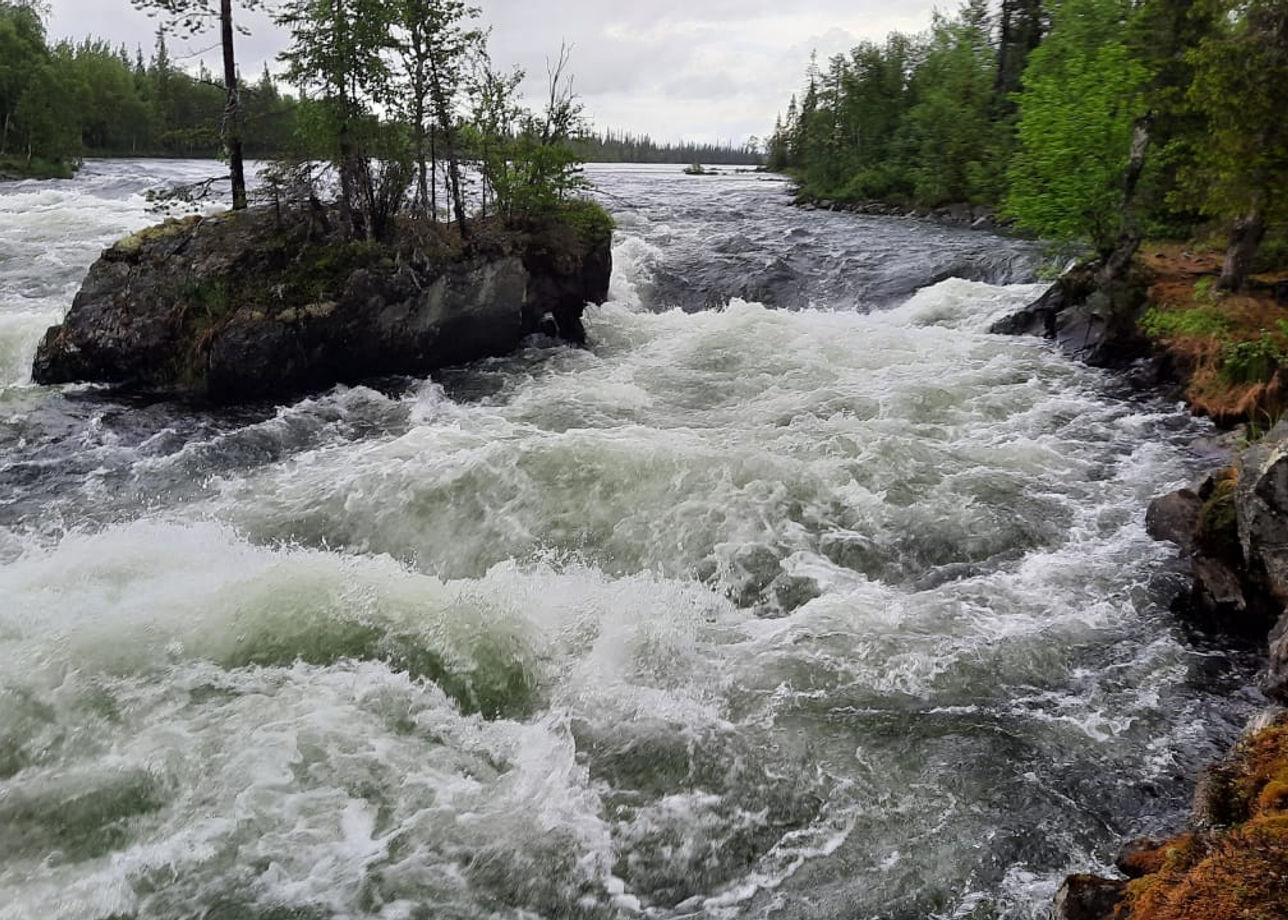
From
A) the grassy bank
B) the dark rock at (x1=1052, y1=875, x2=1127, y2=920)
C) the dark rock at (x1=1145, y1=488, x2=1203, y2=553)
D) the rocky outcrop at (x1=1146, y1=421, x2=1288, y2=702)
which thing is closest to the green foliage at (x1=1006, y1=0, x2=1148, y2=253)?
the dark rock at (x1=1145, y1=488, x2=1203, y2=553)

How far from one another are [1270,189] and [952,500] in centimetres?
887

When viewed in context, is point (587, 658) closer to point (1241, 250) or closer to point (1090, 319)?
point (1090, 319)

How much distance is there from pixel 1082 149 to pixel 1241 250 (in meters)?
5.38

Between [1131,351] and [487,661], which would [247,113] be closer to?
[487,661]

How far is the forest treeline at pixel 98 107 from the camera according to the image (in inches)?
640

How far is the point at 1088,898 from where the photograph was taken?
3.88 m

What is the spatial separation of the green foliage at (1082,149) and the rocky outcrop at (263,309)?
12868mm

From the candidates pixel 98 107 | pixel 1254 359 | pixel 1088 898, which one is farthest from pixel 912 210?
pixel 98 107

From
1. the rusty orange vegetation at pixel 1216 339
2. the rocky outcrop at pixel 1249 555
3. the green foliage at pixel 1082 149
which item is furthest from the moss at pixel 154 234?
the green foliage at pixel 1082 149

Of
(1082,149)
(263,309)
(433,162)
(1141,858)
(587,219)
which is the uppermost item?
(1082,149)

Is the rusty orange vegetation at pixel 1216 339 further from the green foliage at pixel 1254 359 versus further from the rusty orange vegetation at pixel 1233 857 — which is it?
the rusty orange vegetation at pixel 1233 857

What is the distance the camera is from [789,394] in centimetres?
1422

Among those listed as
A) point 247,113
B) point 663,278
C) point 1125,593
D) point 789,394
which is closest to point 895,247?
point 663,278

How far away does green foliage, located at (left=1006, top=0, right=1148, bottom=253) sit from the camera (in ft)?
58.3
